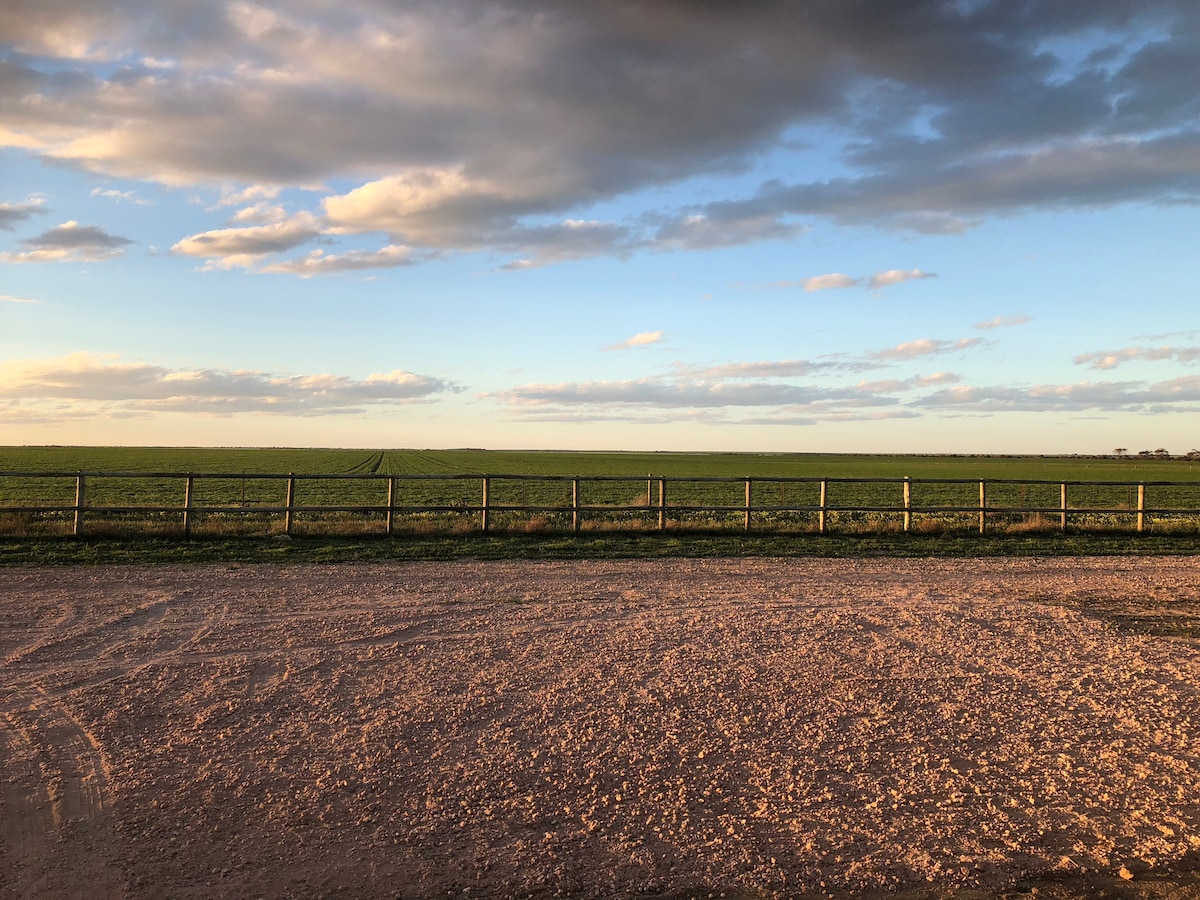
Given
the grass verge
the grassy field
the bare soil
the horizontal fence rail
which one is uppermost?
the grassy field

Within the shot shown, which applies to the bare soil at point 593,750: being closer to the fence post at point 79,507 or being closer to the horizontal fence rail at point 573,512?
the horizontal fence rail at point 573,512

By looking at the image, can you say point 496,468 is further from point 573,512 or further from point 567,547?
point 567,547

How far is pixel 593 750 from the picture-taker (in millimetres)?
5523

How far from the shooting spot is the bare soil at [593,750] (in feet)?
13.4

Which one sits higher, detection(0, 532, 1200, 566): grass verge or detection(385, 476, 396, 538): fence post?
detection(385, 476, 396, 538): fence post

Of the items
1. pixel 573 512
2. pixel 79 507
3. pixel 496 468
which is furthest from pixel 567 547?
pixel 496 468

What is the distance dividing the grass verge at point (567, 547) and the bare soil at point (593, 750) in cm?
453

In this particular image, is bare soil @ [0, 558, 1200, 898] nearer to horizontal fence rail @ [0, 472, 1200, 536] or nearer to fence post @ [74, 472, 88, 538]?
horizontal fence rail @ [0, 472, 1200, 536]

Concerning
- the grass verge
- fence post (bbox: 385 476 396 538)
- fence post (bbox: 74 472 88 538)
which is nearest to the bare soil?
the grass verge

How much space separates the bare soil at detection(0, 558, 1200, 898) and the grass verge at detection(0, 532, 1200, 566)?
453cm

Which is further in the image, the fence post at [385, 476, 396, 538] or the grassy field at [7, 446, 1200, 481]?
the grassy field at [7, 446, 1200, 481]

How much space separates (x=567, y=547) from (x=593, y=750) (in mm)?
11037

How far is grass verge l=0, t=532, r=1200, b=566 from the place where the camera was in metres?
14.8

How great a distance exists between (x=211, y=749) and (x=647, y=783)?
8.67 ft
